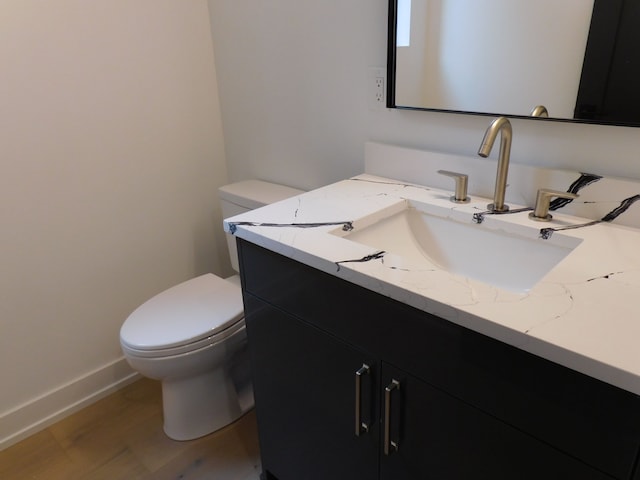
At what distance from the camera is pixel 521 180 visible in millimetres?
1185

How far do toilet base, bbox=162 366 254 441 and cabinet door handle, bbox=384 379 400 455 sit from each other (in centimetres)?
85

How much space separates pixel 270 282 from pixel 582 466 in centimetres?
70

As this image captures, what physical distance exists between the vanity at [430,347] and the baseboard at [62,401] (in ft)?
2.96

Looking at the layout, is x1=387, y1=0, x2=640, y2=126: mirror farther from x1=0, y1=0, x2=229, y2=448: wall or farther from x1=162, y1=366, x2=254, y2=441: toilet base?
x1=162, y1=366, x2=254, y2=441: toilet base

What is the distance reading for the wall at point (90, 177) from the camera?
1536 millimetres

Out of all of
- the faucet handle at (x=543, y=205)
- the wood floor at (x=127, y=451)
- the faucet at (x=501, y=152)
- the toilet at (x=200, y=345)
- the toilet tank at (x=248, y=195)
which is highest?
the faucet at (x=501, y=152)

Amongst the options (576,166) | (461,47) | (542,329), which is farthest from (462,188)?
(542,329)

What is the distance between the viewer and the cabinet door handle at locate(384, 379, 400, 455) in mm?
934

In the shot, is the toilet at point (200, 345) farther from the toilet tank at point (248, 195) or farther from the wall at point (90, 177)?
the wall at point (90, 177)

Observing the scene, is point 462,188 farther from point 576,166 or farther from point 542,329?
point 542,329

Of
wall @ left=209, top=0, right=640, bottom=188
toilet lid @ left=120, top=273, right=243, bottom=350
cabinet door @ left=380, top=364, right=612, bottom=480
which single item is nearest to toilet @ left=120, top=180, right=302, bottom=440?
toilet lid @ left=120, top=273, right=243, bottom=350

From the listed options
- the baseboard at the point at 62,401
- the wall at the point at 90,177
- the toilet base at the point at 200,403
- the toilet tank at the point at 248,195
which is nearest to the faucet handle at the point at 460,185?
the toilet tank at the point at 248,195

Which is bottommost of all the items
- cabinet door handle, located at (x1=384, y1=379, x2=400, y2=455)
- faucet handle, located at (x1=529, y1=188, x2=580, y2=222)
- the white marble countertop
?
cabinet door handle, located at (x1=384, y1=379, x2=400, y2=455)

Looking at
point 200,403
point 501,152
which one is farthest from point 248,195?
point 501,152
